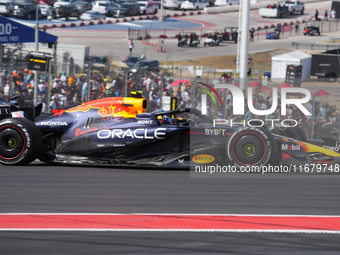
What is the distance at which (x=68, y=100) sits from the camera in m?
16.2

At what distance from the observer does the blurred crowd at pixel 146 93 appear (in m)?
14.1

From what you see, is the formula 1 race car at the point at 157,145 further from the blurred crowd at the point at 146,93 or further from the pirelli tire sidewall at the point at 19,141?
the blurred crowd at the point at 146,93

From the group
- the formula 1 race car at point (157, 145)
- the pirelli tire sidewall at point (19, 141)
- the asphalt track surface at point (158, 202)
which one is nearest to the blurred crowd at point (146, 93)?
the formula 1 race car at point (157, 145)

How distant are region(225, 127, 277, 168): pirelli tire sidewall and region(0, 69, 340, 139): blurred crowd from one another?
15.0 ft

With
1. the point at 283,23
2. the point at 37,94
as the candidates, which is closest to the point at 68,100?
the point at 37,94

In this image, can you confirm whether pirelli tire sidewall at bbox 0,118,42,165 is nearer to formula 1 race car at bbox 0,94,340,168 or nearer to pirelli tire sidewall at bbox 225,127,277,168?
formula 1 race car at bbox 0,94,340,168

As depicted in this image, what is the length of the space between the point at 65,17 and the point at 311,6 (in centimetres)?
2852

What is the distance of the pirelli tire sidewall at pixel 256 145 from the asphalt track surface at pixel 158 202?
9.7 inches

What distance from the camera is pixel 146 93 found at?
52.2 ft

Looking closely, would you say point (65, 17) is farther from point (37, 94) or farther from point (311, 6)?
point (37, 94)

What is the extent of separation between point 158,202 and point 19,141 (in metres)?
3.27

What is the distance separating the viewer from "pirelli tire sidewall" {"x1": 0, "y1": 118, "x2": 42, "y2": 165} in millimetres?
9664

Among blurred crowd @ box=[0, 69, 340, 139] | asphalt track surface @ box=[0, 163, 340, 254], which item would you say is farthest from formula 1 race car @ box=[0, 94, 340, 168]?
blurred crowd @ box=[0, 69, 340, 139]

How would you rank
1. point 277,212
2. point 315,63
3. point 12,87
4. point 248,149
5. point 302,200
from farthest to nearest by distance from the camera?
point 315,63 → point 12,87 → point 248,149 → point 302,200 → point 277,212
